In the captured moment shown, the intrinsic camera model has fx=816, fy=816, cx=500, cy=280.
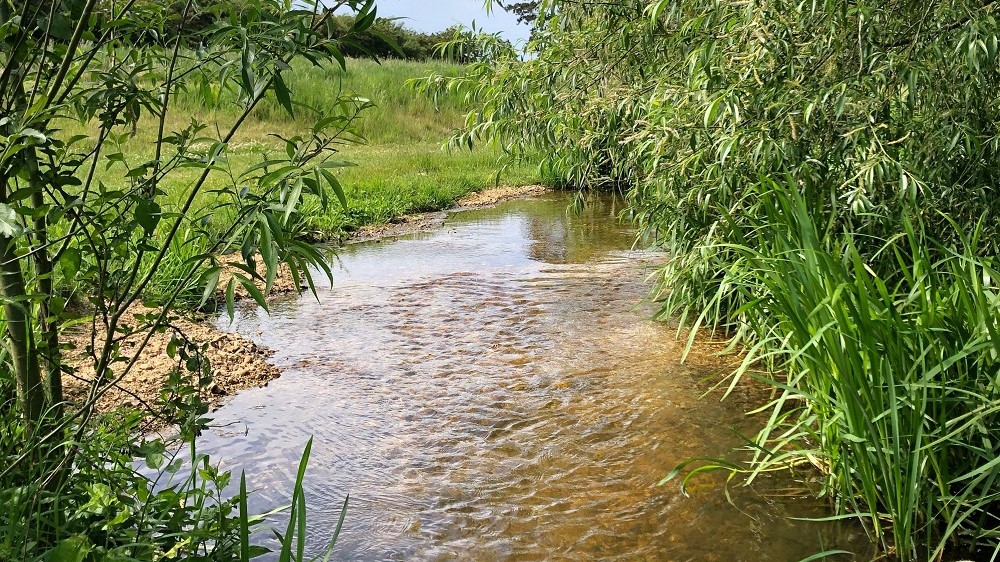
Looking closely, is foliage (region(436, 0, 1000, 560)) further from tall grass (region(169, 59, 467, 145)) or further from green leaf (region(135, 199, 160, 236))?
tall grass (region(169, 59, 467, 145))

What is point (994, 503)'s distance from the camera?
2719 mm

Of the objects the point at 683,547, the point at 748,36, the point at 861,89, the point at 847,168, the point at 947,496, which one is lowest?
the point at 683,547

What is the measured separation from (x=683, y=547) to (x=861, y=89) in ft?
6.45

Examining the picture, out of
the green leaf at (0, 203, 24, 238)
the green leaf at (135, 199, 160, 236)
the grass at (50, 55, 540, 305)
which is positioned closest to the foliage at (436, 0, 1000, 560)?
the grass at (50, 55, 540, 305)

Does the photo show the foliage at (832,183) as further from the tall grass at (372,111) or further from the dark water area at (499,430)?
the tall grass at (372,111)

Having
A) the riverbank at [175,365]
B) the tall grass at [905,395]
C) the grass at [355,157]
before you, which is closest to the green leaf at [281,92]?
the grass at [355,157]

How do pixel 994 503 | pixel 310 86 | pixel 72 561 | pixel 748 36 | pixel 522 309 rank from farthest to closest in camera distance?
1. pixel 310 86
2. pixel 522 309
3. pixel 748 36
4. pixel 994 503
5. pixel 72 561

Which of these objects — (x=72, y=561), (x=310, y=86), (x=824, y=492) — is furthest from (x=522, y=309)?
(x=310, y=86)

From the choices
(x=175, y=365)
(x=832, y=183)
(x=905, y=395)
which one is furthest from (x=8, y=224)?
(x=832, y=183)

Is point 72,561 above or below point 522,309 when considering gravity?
above

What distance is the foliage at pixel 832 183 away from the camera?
2.52m

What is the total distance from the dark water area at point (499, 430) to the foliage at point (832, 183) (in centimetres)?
36

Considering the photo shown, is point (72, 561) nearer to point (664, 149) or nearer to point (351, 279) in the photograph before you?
point (664, 149)

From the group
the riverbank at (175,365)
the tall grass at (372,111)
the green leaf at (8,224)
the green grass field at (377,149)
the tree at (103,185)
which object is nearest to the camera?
the green leaf at (8,224)
